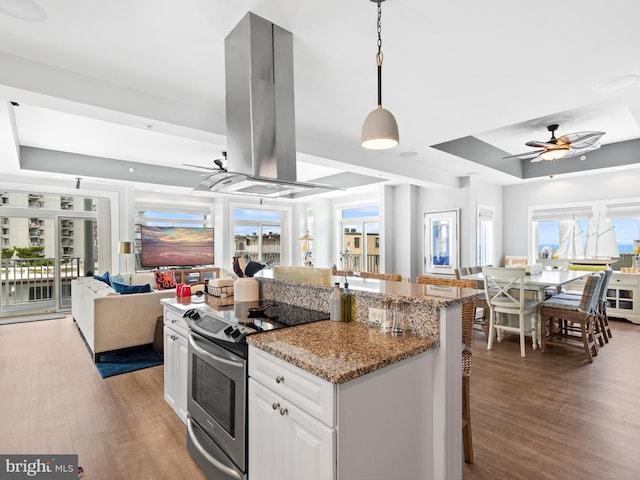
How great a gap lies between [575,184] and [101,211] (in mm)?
9198

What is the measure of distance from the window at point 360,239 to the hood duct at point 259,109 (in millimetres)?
5994

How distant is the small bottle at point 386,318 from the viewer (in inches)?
66.1

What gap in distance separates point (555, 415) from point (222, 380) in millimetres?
2443

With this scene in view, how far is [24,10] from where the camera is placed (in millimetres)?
1970

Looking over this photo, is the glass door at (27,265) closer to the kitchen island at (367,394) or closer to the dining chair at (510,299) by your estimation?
the kitchen island at (367,394)

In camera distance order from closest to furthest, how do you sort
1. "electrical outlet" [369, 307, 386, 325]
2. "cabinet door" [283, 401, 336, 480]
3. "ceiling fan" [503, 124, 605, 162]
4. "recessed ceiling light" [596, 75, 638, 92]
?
"cabinet door" [283, 401, 336, 480], "electrical outlet" [369, 307, 386, 325], "recessed ceiling light" [596, 75, 638, 92], "ceiling fan" [503, 124, 605, 162]

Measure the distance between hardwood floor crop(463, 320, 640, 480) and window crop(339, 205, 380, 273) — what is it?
4.55 meters

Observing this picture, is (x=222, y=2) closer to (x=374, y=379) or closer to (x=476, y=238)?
(x=374, y=379)

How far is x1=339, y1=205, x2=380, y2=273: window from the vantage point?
27.2ft

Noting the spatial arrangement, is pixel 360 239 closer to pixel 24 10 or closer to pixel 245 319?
pixel 245 319

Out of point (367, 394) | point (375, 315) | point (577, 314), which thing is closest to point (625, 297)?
point (577, 314)

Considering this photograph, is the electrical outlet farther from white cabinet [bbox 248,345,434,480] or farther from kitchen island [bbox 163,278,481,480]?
white cabinet [bbox 248,345,434,480]

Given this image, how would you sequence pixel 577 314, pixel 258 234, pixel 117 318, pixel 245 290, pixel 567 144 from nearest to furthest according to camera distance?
pixel 245 290 → pixel 577 314 → pixel 117 318 → pixel 567 144 → pixel 258 234
